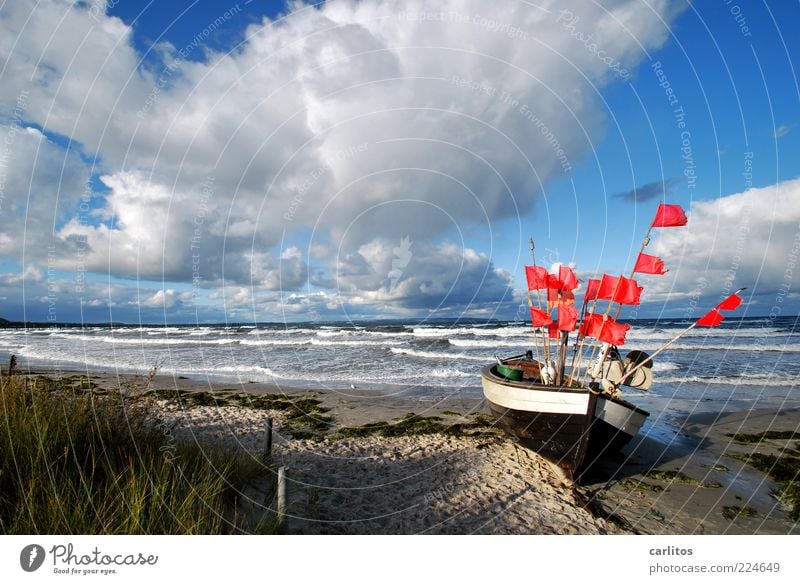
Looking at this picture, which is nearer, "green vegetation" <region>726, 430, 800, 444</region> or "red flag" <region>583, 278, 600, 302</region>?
"red flag" <region>583, 278, 600, 302</region>

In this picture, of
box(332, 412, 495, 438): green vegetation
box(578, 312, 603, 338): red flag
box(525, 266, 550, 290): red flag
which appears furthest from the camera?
box(332, 412, 495, 438): green vegetation

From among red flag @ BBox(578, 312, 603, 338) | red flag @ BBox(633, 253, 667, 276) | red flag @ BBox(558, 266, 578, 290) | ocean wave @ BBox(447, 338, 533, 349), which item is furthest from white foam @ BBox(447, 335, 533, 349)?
red flag @ BBox(633, 253, 667, 276)

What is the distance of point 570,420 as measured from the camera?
23.6 feet

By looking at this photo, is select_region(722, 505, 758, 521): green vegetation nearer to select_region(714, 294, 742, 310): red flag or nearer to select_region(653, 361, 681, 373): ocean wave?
select_region(714, 294, 742, 310): red flag

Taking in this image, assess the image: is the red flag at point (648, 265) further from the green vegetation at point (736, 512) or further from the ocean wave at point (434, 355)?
the ocean wave at point (434, 355)

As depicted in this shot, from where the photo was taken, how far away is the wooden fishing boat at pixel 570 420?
708 centimetres

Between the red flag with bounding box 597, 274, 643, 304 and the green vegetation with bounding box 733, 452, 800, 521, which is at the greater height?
the red flag with bounding box 597, 274, 643, 304

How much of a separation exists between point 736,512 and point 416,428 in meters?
6.77

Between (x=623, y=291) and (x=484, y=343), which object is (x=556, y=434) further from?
(x=484, y=343)

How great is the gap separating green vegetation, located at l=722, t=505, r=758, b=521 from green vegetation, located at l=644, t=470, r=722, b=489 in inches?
33.7

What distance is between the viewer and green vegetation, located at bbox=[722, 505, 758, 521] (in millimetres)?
6688

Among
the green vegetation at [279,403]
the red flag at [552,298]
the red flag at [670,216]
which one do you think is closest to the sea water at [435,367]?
the green vegetation at [279,403]
